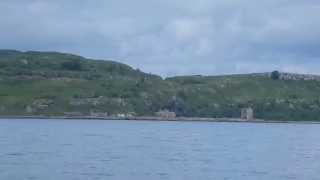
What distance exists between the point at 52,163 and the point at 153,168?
10.1m

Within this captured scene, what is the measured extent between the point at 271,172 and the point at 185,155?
23338mm

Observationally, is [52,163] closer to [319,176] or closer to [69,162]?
[69,162]

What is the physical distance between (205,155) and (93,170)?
30.6m

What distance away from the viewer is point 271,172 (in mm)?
82375

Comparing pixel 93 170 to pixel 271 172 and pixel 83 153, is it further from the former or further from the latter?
pixel 83 153

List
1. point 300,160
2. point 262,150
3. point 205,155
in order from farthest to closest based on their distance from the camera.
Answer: point 262,150
point 205,155
point 300,160

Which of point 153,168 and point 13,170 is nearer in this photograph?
point 13,170

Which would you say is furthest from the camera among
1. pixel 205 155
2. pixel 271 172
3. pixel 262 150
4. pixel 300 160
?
pixel 262 150

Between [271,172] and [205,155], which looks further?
[205,155]

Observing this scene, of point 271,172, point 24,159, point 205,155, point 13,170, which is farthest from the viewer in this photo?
point 205,155

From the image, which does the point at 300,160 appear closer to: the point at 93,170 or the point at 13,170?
the point at 93,170

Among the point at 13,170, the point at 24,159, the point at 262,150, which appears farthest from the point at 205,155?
the point at 13,170

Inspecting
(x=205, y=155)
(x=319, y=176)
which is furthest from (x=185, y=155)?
(x=319, y=176)

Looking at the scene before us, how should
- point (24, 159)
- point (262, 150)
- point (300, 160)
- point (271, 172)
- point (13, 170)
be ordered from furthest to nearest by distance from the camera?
point (262, 150), point (300, 160), point (24, 159), point (271, 172), point (13, 170)
